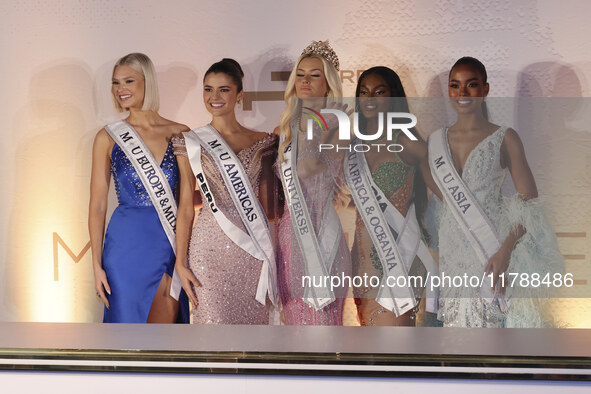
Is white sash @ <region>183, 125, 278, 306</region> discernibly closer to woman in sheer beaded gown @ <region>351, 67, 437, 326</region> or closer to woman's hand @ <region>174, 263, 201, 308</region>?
woman's hand @ <region>174, 263, 201, 308</region>

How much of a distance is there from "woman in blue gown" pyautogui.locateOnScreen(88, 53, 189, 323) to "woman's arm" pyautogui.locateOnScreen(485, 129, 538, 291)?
1586 mm

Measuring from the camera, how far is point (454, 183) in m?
1.31

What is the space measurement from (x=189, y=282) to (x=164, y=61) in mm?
1029

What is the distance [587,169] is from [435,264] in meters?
0.42

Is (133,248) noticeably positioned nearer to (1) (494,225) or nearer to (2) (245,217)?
(2) (245,217)

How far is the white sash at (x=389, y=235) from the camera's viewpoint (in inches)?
53.1

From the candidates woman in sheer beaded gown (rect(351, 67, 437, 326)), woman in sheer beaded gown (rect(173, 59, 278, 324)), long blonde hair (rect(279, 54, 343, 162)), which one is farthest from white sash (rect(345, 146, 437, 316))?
woman in sheer beaded gown (rect(173, 59, 278, 324))

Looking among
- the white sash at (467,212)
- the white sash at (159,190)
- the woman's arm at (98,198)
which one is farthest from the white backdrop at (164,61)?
the white sash at (467,212)

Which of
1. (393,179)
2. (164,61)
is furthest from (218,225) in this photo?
(393,179)

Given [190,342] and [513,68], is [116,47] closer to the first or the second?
[513,68]

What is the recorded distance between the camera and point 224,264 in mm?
2469

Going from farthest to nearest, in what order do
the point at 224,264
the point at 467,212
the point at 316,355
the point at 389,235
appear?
the point at 224,264 < the point at 389,235 < the point at 467,212 < the point at 316,355

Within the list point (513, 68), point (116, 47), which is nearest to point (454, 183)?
point (513, 68)

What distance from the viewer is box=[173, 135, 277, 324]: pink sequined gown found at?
244cm
